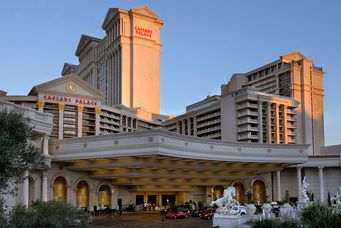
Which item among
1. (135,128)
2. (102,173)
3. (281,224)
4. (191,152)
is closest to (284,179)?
(191,152)

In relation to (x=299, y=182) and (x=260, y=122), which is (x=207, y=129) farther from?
(x=299, y=182)

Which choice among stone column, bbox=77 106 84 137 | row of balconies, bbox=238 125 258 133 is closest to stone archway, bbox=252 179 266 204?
row of balconies, bbox=238 125 258 133

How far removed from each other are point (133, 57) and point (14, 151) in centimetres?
10547

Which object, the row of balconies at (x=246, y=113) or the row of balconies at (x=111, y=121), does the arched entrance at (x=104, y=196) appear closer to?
the row of balconies at (x=111, y=121)

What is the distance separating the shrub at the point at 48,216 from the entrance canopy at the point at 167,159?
1008 inches

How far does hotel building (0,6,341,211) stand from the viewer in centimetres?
5531

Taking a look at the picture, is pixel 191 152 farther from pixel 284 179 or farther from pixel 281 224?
pixel 281 224

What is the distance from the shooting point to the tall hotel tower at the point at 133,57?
407ft

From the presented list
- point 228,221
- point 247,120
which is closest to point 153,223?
point 228,221

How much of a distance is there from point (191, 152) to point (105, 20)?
86.2 metres

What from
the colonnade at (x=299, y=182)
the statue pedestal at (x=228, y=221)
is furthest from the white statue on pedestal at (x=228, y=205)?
the colonnade at (x=299, y=182)

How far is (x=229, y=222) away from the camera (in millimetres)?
34219

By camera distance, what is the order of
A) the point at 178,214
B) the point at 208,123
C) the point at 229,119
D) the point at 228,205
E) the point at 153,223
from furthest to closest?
the point at 208,123 < the point at 229,119 < the point at 178,214 < the point at 153,223 < the point at 228,205

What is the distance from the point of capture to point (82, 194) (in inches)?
2486
